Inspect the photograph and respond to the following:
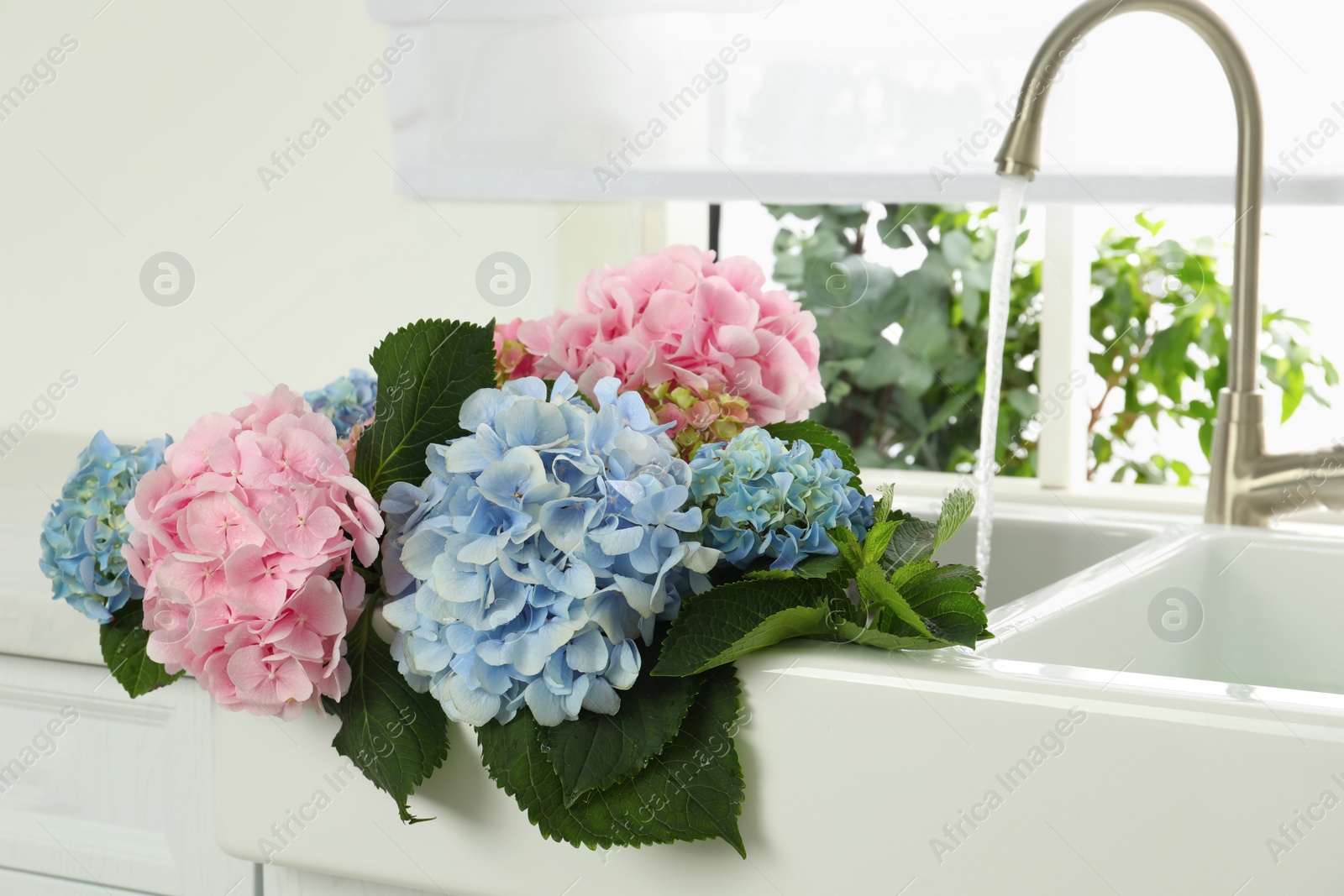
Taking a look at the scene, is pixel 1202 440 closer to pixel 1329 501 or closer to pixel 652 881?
pixel 1329 501

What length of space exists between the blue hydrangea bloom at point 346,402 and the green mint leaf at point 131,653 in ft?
0.45

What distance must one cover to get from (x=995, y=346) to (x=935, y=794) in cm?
42

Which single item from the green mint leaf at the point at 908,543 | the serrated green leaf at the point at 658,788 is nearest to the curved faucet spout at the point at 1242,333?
the green mint leaf at the point at 908,543

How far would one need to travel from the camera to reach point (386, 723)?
1.51 ft

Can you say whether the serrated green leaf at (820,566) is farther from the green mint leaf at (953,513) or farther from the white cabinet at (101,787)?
the white cabinet at (101,787)

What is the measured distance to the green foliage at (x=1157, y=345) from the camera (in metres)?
1.71

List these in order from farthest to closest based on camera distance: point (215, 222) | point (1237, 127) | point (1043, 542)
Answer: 1. point (215, 222)
2. point (1043, 542)
3. point (1237, 127)

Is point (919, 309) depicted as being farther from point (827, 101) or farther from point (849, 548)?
point (849, 548)

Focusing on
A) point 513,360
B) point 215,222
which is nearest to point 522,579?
point 513,360

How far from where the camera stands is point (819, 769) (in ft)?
1.38

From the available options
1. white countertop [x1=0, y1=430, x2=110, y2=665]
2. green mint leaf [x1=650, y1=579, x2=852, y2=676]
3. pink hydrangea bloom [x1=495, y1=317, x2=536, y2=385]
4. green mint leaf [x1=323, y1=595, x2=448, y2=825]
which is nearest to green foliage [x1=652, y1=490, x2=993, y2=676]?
green mint leaf [x1=650, y1=579, x2=852, y2=676]

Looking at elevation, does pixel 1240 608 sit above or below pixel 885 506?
below

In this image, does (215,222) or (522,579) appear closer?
(522,579)

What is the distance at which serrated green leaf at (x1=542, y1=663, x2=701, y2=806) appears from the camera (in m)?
0.42
